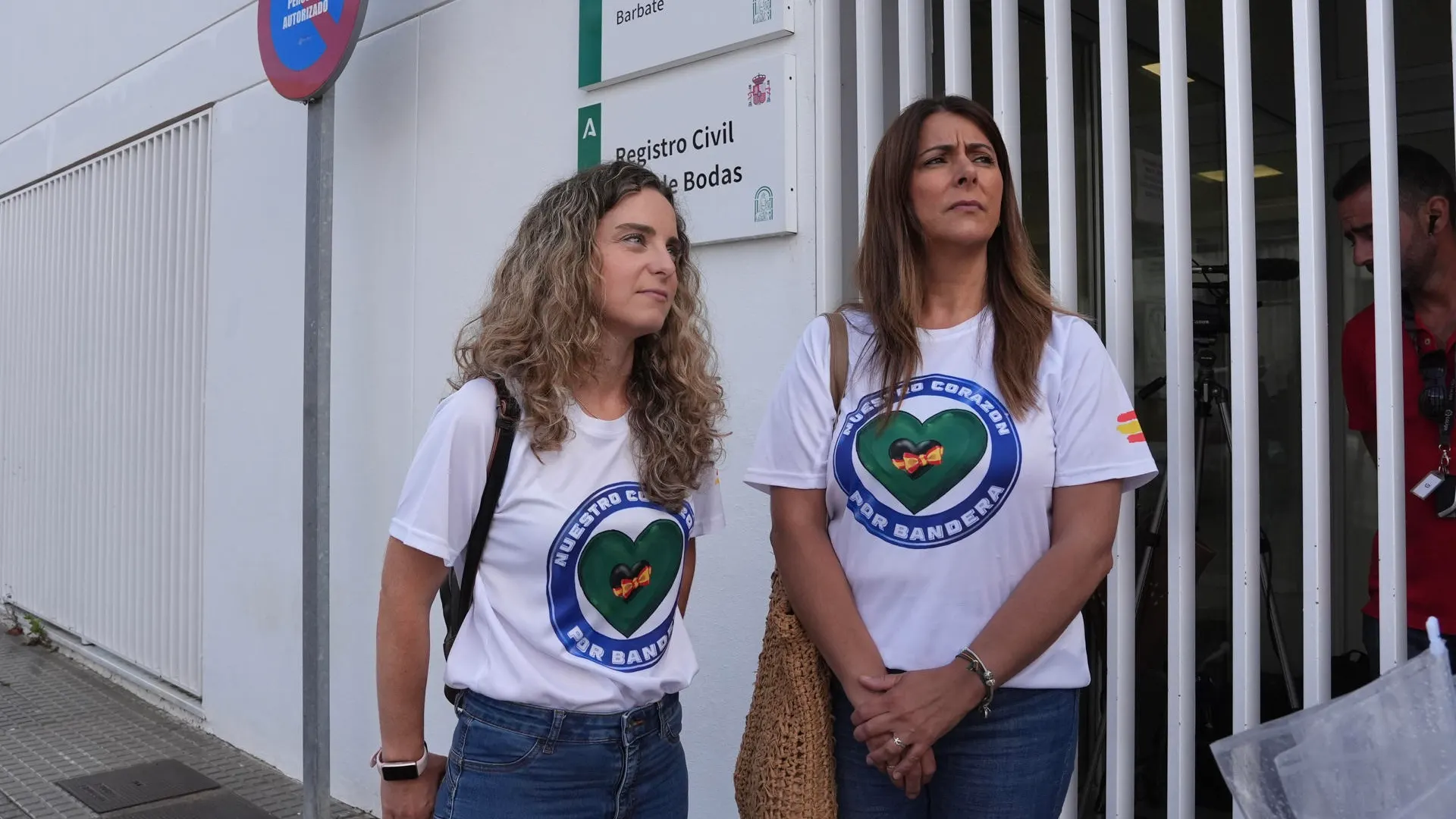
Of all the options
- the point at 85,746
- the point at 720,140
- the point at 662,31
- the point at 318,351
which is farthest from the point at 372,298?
the point at 85,746

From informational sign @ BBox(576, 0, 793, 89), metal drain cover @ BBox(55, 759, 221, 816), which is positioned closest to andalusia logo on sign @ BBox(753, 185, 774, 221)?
informational sign @ BBox(576, 0, 793, 89)

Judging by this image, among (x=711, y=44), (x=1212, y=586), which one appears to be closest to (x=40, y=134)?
(x=711, y=44)

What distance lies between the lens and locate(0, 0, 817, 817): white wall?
367 cm

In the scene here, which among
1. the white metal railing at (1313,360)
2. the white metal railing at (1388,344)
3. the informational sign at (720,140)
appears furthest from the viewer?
the informational sign at (720,140)

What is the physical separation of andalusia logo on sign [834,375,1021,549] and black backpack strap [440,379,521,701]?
590 millimetres

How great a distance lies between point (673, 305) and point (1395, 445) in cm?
149

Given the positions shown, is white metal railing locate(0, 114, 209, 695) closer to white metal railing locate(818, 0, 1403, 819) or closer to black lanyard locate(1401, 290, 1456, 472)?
white metal railing locate(818, 0, 1403, 819)

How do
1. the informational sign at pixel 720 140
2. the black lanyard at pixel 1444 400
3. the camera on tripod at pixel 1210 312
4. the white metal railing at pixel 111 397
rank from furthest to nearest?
the white metal railing at pixel 111 397
the informational sign at pixel 720 140
the camera on tripod at pixel 1210 312
the black lanyard at pixel 1444 400

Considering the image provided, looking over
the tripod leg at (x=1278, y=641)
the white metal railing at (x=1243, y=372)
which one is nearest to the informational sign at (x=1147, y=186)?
the tripod leg at (x=1278, y=641)

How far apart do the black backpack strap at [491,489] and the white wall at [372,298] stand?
1.53m

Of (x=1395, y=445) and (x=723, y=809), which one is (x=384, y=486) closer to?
(x=723, y=809)

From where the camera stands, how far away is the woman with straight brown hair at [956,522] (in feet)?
6.89

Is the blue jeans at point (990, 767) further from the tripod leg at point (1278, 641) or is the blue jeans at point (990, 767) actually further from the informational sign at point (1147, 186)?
the informational sign at point (1147, 186)

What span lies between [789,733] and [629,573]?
0.40 m
